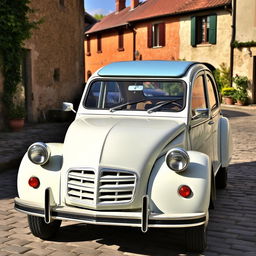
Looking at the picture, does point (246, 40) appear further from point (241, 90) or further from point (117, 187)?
point (117, 187)

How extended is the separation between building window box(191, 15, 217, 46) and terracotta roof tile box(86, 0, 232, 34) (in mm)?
703

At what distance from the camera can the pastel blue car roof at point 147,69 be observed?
15.9 feet

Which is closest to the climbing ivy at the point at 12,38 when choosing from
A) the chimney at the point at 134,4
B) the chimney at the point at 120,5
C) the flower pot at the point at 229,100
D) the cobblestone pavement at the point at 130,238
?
the cobblestone pavement at the point at 130,238

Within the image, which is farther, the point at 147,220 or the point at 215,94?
the point at 215,94

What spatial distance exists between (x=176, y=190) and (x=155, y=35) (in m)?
24.2

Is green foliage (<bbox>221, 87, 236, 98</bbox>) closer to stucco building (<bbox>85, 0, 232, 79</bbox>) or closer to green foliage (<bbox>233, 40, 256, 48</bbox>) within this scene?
stucco building (<bbox>85, 0, 232, 79</bbox>)

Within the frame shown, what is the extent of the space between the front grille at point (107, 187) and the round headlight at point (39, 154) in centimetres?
50

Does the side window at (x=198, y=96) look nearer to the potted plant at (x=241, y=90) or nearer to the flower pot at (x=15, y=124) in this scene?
the flower pot at (x=15, y=124)

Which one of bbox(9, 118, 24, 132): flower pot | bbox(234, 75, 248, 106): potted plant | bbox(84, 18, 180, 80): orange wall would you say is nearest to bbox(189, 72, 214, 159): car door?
bbox(9, 118, 24, 132): flower pot

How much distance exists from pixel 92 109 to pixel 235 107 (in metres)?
16.3

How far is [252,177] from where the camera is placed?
6.94 meters

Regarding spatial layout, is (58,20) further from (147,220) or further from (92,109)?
(147,220)

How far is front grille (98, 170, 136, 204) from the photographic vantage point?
372cm

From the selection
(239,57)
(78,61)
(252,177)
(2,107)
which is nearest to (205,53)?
(239,57)
